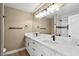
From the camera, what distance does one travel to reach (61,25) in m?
2.01

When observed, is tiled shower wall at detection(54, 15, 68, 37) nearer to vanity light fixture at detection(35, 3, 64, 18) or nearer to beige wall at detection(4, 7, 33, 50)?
vanity light fixture at detection(35, 3, 64, 18)

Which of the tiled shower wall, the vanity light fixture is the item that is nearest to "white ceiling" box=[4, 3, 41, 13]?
the vanity light fixture

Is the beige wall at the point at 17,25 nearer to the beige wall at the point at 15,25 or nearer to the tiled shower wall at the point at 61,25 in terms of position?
the beige wall at the point at 15,25

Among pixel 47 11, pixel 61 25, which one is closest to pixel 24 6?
pixel 47 11

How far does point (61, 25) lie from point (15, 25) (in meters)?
1.01

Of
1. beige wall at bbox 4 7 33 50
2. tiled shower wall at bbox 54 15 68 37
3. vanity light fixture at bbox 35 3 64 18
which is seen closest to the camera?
tiled shower wall at bbox 54 15 68 37

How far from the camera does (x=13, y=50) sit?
212 cm

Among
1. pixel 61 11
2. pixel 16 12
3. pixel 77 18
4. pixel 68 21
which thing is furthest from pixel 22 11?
pixel 77 18

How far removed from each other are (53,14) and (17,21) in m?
0.85

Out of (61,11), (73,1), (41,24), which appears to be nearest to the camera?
(73,1)

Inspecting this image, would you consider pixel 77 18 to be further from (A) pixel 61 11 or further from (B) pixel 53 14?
(B) pixel 53 14

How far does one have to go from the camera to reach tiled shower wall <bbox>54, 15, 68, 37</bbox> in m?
1.91

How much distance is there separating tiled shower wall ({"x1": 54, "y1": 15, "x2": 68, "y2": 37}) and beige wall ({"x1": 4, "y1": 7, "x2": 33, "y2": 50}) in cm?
66

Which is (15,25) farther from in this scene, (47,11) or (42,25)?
(47,11)
